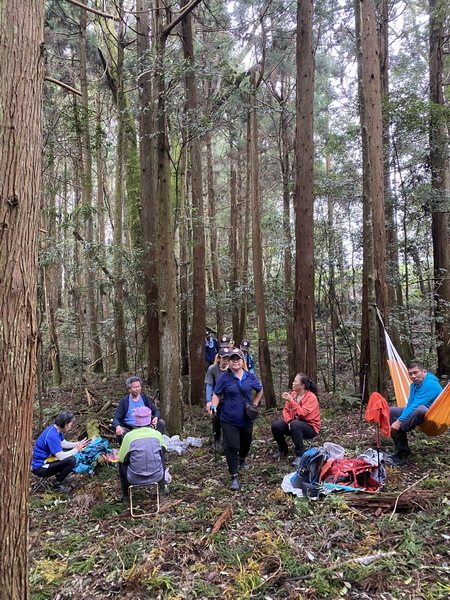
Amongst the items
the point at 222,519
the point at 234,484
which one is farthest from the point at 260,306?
the point at 222,519

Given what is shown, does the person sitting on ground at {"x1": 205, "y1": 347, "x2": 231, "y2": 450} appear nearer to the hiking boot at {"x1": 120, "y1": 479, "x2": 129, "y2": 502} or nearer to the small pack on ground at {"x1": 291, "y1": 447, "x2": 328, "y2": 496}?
the hiking boot at {"x1": 120, "y1": 479, "x2": 129, "y2": 502}

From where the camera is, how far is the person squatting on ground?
4.54 metres

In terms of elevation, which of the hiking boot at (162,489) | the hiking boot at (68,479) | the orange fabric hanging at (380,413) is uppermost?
the orange fabric hanging at (380,413)

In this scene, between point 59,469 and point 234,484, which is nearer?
point 234,484

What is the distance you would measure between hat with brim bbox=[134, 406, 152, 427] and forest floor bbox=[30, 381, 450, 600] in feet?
2.53

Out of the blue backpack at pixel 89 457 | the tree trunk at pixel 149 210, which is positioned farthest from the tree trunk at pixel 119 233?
the blue backpack at pixel 89 457

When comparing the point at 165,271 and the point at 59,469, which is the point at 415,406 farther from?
the point at 59,469

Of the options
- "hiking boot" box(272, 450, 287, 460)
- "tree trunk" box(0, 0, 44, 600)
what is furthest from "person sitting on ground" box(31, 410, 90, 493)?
"tree trunk" box(0, 0, 44, 600)

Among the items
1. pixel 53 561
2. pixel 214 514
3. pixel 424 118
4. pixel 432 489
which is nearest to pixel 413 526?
pixel 432 489

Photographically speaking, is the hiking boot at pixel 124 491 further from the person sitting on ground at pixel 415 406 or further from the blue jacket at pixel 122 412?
the person sitting on ground at pixel 415 406

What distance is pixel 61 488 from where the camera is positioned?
4.89 m

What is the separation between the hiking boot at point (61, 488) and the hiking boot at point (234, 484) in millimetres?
1971

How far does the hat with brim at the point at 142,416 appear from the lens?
16.0 ft

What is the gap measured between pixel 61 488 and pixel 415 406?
4236 millimetres
